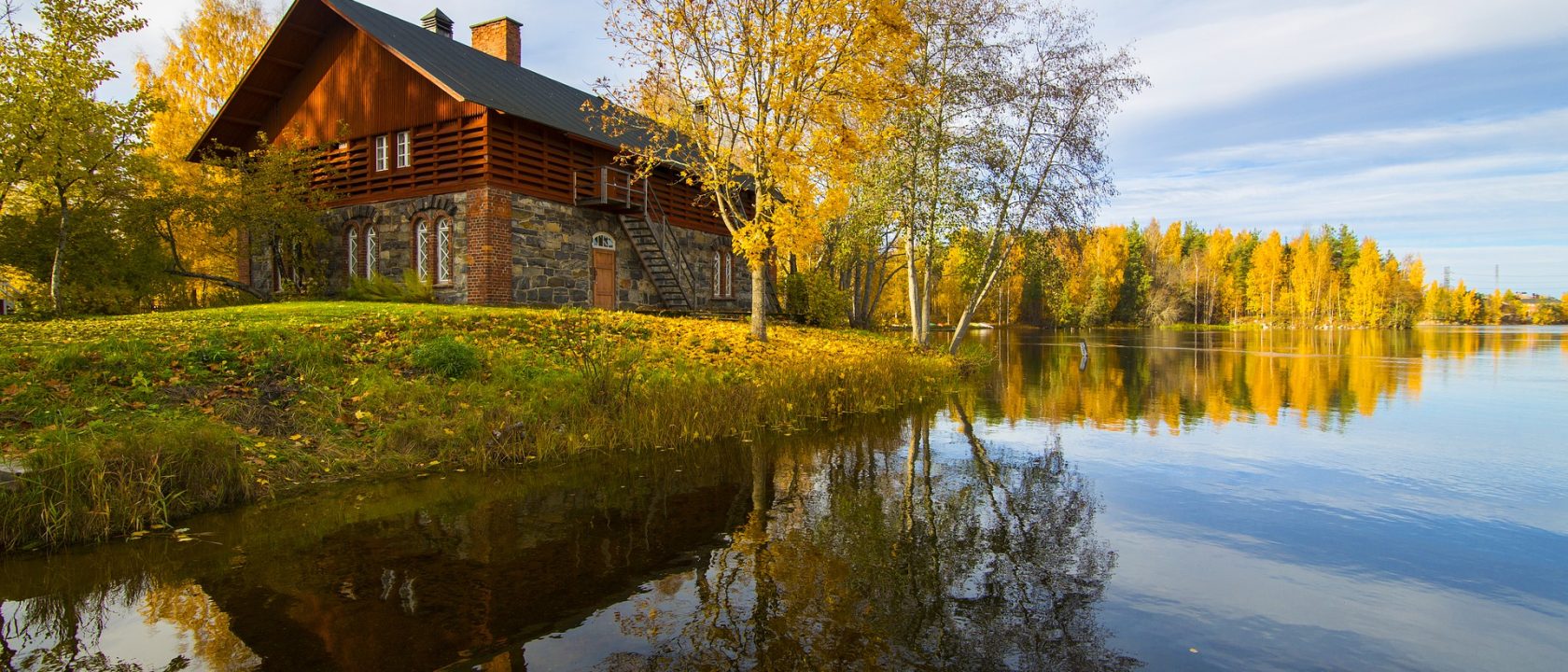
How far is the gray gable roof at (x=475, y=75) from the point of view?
19328 mm

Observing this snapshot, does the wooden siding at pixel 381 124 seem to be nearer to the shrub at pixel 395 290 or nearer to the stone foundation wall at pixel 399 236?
the stone foundation wall at pixel 399 236

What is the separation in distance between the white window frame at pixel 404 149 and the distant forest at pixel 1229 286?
177 feet

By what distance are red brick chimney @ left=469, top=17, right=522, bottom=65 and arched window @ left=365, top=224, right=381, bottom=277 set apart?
839 cm

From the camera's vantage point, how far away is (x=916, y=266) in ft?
80.7

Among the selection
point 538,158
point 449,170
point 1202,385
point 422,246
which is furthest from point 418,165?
point 1202,385

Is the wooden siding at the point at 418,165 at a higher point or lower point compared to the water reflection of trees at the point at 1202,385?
higher

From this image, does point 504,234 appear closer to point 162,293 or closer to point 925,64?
point 162,293

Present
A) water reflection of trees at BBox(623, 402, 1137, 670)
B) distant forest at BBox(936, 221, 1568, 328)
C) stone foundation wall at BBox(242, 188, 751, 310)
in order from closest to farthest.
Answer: water reflection of trees at BBox(623, 402, 1137, 670) < stone foundation wall at BBox(242, 188, 751, 310) < distant forest at BBox(936, 221, 1568, 328)

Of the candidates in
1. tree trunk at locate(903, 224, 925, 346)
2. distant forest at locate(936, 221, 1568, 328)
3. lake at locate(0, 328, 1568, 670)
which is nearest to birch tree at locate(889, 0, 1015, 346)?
tree trunk at locate(903, 224, 925, 346)

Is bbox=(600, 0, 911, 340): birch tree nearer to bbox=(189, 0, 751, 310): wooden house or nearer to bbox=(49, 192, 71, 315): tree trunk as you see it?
bbox=(189, 0, 751, 310): wooden house

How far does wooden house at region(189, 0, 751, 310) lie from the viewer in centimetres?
1927

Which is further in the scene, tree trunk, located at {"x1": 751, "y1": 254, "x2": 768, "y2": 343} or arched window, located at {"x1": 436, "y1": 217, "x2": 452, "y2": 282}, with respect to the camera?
arched window, located at {"x1": 436, "y1": 217, "x2": 452, "y2": 282}

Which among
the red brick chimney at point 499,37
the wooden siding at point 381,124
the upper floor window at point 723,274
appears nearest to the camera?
the wooden siding at point 381,124

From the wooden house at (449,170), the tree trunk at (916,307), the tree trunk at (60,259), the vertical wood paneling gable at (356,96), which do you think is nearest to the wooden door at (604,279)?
the wooden house at (449,170)
